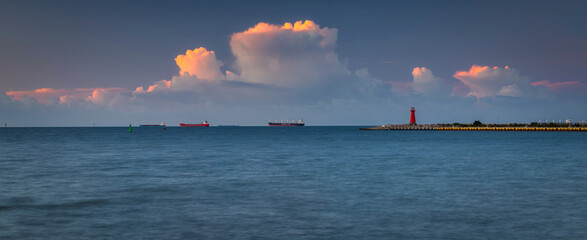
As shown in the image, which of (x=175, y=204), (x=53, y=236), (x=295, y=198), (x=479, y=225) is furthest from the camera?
(x=295, y=198)

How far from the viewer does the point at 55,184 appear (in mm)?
24312

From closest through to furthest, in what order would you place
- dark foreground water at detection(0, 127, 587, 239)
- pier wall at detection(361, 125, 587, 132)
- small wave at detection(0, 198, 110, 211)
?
dark foreground water at detection(0, 127, 587, 239) → small wave at detection(0, 198, 110, 211) → pier wall at detection(361, 125, 587, 132)

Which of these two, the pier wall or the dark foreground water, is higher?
the pier wall

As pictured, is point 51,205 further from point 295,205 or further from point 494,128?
point 494,128

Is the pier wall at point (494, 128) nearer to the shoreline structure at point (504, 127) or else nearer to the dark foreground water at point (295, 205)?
the shoreline structure at point (504, 127)

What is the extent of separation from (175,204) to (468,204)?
11540 mm

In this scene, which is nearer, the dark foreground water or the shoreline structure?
the dark foreground water

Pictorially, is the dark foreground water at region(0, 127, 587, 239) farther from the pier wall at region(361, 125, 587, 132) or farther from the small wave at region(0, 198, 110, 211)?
the pier wall at region(361, 125, 587, 132)

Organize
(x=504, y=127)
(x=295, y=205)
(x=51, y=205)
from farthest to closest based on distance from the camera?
(x=504, y=127)
(x=51, y=205)
(x=295, y=205)

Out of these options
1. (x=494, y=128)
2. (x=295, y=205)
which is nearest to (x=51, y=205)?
(x=295, y=205)

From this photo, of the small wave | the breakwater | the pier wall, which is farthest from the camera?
the breakwater

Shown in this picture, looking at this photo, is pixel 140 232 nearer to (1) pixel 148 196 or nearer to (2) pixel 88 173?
(1) pixel 148 196

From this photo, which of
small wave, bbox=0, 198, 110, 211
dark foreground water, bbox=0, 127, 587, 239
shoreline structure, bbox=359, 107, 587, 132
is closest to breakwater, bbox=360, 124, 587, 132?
shoreline structure, bbox=359, 107, 587, 132

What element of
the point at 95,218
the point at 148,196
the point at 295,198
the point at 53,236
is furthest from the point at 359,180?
the point at 53,236
